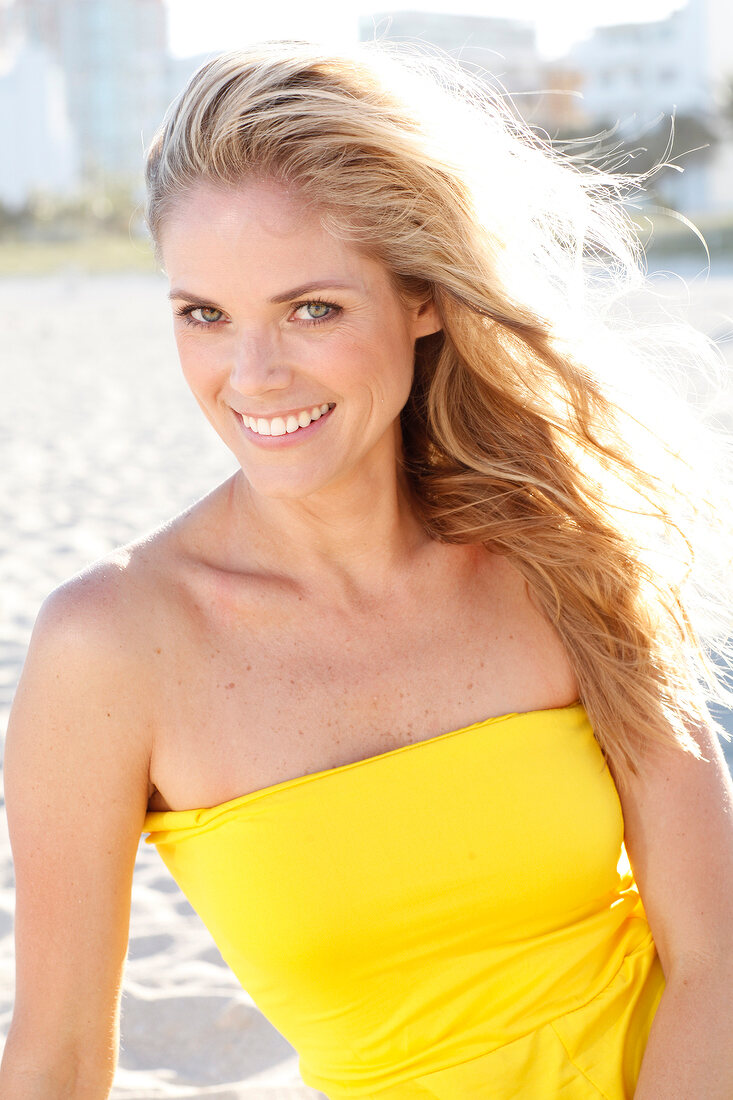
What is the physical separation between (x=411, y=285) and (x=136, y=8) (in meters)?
108

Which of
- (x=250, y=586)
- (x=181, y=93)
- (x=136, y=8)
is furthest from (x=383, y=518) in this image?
(x=136, y=8)

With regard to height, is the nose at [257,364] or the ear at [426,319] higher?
the ear at [426,319]

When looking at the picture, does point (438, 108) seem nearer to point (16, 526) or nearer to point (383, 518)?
point (383, 518)

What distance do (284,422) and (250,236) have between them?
0.25m

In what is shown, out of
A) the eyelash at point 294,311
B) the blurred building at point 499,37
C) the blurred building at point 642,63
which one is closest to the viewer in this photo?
the eyelash at point 294,311

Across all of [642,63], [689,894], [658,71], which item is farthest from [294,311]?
[642,63]

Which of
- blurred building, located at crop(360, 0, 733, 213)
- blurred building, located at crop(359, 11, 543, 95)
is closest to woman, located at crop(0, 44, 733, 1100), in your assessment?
blurred building, located at crop(360, 0, 733, 213)

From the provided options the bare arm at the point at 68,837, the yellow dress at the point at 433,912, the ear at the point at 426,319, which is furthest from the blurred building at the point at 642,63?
the bare arm at the point at 68,837

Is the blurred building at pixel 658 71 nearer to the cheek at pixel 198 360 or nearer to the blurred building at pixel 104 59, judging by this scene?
the blurred building at pixel 104 59

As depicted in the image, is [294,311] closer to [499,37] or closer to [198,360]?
[198,360]

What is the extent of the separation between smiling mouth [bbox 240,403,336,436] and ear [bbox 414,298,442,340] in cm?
29

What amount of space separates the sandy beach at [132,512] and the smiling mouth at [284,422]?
49.1 inches

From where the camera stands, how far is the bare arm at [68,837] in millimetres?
1515

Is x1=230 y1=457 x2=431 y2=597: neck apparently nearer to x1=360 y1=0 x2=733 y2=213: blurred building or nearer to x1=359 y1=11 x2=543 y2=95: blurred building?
x1=360 y1=0 x2=733 y2=213: blurred building
